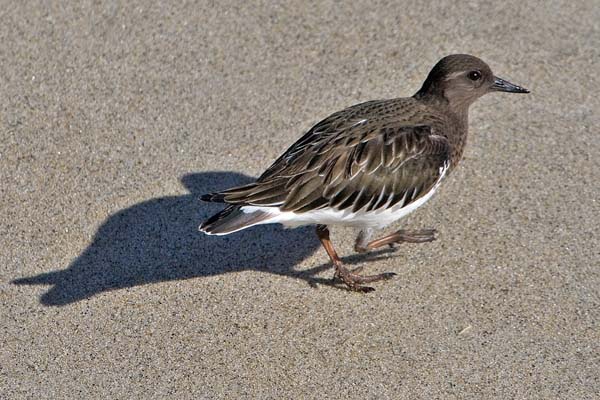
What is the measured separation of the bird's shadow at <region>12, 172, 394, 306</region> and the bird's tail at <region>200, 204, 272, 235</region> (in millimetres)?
550

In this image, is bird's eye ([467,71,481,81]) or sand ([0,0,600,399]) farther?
bird's eye ([467,71,481,81])

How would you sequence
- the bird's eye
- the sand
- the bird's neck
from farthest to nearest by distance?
1. the bird's eye
2. the bird's neck
3. the sand

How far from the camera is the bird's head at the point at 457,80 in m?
5.64

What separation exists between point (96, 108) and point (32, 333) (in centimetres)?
197

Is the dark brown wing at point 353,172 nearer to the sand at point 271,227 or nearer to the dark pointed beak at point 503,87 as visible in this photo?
the sand at point 271,227

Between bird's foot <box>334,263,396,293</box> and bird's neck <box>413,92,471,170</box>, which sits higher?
bird's neck <box>413,92,471,170</box>

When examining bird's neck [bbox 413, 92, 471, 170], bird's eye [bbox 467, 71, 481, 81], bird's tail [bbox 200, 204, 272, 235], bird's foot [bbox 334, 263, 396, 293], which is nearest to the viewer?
bird's tail [bbox 200, 204, 272, 235]

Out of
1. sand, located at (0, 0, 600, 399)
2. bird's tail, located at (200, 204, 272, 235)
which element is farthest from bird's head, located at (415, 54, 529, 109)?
bird's tail, located at (200, 204, 272, 235)

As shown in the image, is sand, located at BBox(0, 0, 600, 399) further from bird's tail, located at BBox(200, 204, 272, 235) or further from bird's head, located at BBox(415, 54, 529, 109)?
bird's head, located at BBox(415, 54, 529, 109)

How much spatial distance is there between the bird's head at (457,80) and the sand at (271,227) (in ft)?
2.12

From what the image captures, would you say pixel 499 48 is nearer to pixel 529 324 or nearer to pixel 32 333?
pixel 529 324

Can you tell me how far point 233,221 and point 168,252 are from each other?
2.44 feet

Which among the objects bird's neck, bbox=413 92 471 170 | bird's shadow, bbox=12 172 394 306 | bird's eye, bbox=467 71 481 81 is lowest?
bird's shadow, bbox=12 172 394 306

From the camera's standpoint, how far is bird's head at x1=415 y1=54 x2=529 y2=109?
564 cm
